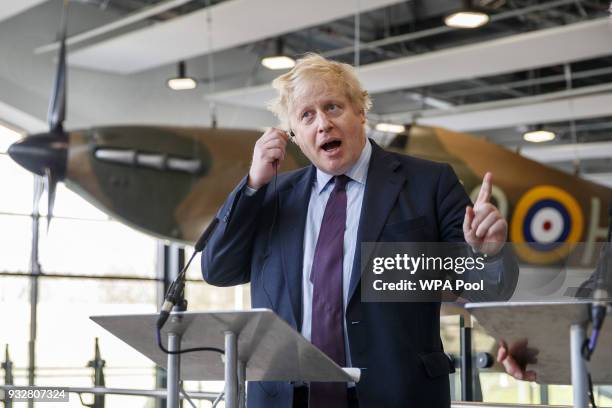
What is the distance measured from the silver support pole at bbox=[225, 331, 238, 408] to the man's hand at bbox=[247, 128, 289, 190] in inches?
17.3

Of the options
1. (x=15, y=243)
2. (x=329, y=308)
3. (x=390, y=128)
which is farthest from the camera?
(x=15, y=243)

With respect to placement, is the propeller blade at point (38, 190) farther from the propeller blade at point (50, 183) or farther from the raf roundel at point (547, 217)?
the raf roundel at point (547, 217)

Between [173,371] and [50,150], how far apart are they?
14.0 ft

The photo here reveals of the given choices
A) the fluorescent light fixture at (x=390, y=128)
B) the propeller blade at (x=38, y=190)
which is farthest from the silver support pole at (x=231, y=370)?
the fluorescent light fixture at (x=390, y=128)

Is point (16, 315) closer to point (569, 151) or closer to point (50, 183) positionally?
point (50, 183)

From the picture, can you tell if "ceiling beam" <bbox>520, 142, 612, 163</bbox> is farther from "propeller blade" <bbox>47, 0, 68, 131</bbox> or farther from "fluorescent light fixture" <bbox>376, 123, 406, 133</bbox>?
"propeller blade" <bbox>47, 0, 68, 131</bbox>

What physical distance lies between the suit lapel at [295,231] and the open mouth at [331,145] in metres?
0.09

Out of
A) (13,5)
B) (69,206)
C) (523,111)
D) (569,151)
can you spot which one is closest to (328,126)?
(13,5)

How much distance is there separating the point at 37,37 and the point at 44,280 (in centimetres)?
291

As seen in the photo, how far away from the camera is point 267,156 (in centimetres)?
183

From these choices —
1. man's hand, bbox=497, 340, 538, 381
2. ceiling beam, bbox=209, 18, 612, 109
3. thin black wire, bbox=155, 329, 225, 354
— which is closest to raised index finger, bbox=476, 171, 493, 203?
man's hand, bbox=497, 340, 538, 381

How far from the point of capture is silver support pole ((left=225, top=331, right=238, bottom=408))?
1523 mm

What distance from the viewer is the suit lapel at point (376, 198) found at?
1.76m

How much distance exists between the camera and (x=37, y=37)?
965cm
